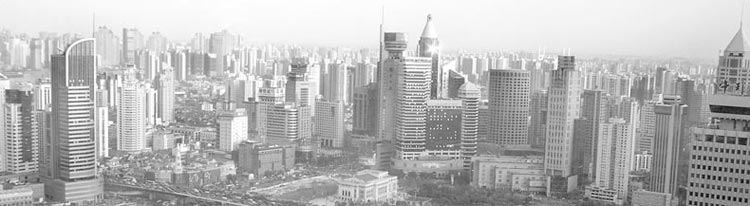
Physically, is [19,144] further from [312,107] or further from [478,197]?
[478,197]

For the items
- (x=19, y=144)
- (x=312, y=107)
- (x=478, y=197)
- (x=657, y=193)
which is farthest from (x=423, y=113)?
(x=19, y=144)

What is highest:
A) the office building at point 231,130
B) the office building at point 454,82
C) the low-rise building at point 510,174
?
the office building at point 454,82

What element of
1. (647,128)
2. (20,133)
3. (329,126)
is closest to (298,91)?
(329,126)

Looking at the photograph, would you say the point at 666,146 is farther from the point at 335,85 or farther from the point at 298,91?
the point at 298,91

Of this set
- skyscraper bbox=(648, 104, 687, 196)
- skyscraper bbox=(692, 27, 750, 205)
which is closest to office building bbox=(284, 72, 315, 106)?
skyscraper bbox=(648, 104, 687, 196)

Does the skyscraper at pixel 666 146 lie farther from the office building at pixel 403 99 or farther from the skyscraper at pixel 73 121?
the skyscraper at pixel 73 121

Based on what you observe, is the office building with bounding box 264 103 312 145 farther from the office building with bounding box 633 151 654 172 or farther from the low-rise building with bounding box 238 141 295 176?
the office building with bounding box 633 151 654 172

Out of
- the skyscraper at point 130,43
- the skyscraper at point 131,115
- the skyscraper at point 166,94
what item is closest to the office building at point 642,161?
the skyscraper at point 130,43

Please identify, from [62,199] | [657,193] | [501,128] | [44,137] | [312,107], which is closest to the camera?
[657,193]
